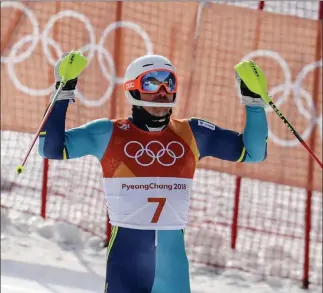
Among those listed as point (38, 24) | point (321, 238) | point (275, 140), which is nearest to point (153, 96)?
point (275, 140)

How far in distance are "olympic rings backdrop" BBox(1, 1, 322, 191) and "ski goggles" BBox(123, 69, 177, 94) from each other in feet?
9.34

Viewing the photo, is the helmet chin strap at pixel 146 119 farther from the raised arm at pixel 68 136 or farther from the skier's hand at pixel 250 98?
the skier's hand at pixel 250 98

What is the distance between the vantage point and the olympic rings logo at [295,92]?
7215 mm

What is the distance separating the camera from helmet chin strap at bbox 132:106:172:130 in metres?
4.52

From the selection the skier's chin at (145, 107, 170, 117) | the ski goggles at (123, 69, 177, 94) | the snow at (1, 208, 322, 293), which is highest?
the ski goggles at (123, 69, 177, 94)

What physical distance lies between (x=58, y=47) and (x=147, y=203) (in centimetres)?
357

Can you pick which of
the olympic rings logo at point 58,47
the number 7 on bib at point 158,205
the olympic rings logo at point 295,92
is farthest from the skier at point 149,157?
the olympic rings logo at point 58,47

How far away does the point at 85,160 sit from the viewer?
Answer: 10.2 metres

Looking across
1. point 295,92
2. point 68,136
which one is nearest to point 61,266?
point 295,92

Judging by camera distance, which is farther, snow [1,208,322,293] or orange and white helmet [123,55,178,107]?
snow [1,208,322,293]

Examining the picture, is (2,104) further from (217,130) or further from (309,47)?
(217,130)

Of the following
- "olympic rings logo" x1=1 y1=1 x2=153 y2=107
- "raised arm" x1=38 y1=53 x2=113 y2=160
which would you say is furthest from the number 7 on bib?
"olympic rings logo" x1=1 y1=1 x2=153 y2=107

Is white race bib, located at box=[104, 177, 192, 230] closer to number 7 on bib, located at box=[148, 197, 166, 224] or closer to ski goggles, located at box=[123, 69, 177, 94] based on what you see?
number 7 on bib, located at box=[148, 197, 166, 224]

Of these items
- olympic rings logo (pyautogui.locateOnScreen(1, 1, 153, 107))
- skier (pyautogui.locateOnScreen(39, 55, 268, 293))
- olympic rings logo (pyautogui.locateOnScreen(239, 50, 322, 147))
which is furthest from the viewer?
olympic rings logo (pyautogui.locateOnScreen(1, 1, 153, 107))
